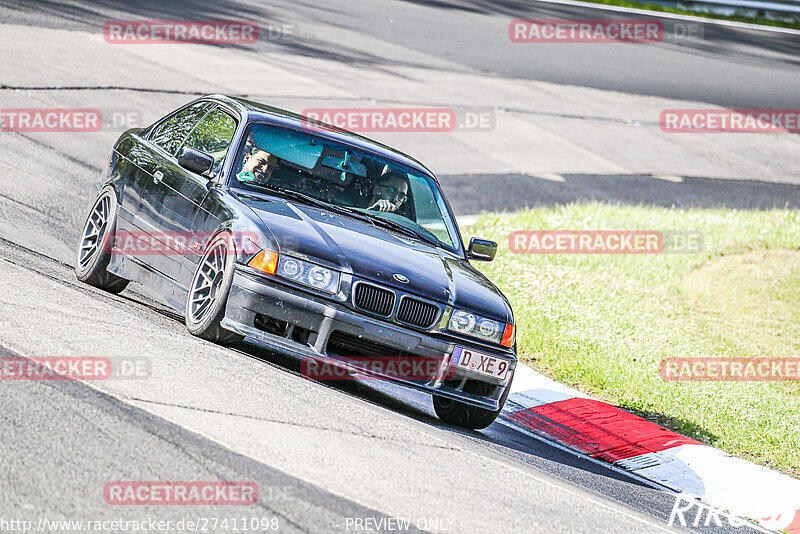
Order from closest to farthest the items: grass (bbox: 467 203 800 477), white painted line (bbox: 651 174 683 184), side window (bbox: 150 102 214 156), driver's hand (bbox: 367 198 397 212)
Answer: driver's hand (bbox: 367 198 397 212) → side window (bbox: 150 102 214 156) → grass (bbox: 467 203 800 477) → white painted line (bbox: 651 174 683 184)

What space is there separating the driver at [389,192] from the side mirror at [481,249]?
24.3 inches

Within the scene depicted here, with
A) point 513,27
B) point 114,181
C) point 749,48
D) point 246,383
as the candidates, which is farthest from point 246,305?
point 749,48

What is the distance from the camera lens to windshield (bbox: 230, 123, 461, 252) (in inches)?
296

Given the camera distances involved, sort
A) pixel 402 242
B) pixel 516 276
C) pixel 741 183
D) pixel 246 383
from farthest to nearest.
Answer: pixel 741 183 < pixel 516 276 < pixel 402 242 < pixel 246 383

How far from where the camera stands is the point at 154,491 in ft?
14.4

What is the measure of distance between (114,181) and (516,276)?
16.2 feet

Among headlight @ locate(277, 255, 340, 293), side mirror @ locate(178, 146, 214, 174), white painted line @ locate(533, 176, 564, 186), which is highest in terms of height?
side mirror @ locate(178, 146, 214, 174)

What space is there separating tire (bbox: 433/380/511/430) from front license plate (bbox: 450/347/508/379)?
13 centimetres

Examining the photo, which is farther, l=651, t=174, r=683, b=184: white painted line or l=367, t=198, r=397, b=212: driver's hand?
l=651, t=174, r=683, b=184: white painted line

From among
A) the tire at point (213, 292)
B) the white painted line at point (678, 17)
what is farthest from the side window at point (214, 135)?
the white painted line at point (678, 17)

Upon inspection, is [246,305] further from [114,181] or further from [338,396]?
[114,181]

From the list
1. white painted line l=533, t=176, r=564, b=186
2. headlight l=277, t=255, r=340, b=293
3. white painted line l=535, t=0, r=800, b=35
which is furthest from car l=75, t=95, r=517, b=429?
white painted line l=535, t=0, r=800, b=35

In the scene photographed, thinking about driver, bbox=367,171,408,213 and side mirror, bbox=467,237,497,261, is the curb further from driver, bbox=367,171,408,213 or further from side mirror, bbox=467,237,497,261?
driver, bbox=367,171,408,213

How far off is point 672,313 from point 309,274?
6202 mm
